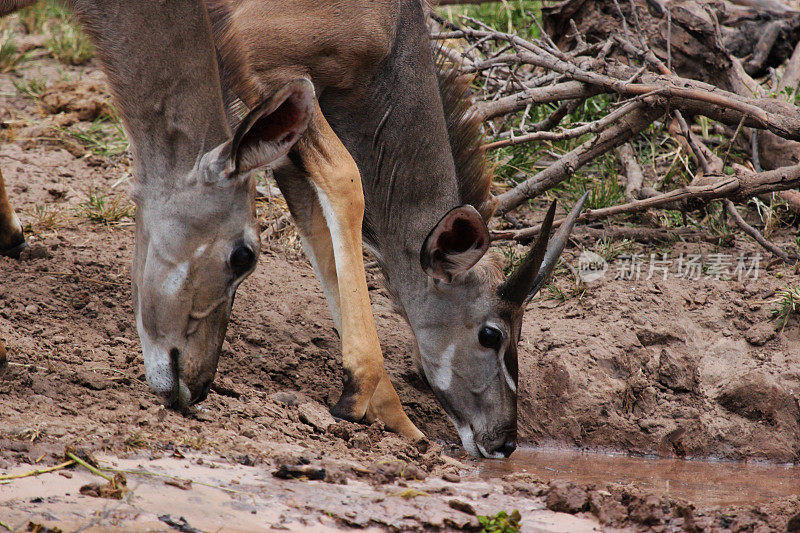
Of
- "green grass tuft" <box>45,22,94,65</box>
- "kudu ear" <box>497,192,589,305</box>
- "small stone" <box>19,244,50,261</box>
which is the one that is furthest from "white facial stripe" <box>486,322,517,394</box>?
"green grass tuft" <box>45,22,94,65</box>

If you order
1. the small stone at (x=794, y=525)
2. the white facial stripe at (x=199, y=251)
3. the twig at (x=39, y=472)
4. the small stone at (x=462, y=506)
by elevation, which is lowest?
the small stone at (x=794, y=525)

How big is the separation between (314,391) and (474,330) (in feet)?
3.35

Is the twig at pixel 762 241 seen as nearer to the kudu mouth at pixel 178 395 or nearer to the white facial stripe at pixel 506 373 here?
the white facial stripe at pixel 506 373

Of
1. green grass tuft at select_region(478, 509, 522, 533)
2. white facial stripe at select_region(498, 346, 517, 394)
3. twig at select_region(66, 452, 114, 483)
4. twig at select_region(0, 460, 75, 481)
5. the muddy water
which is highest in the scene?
twig at select_region(0, 460, 75, 481)

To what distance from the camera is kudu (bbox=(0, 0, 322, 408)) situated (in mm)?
4230

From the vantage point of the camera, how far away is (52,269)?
5.65 meters

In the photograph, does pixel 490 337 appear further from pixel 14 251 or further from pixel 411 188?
pixel 14 251

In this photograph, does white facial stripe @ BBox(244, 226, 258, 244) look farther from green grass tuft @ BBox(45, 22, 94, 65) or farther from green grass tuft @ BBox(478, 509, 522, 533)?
green grass tuft @ BBox(45, 22, 94, 65)

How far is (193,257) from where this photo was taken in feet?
14.1

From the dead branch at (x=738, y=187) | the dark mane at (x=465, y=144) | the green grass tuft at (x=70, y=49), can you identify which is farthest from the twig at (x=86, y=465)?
the green grass tuft at (x=70, y=49)

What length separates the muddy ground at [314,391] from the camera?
3396 mm

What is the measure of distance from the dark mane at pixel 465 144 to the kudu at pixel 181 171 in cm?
153

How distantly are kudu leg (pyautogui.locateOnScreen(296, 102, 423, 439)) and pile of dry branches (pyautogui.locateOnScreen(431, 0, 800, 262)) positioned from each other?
4.28 ft

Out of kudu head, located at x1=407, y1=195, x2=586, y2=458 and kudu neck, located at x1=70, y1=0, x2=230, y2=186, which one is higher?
kudu neck, located at x1=70, y1=0, x2=230, y2=186
